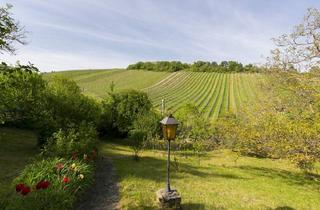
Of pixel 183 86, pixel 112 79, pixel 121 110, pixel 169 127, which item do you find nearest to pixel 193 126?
pixel 121 110

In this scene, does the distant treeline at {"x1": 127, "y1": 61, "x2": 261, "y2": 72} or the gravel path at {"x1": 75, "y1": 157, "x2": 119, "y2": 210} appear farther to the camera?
the distant treeline at {"x1": 127, "y1": 61, "x2": 261, "y2": 72}

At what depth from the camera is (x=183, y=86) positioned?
59969 millimetres

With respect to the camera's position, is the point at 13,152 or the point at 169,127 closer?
the point at 169,127

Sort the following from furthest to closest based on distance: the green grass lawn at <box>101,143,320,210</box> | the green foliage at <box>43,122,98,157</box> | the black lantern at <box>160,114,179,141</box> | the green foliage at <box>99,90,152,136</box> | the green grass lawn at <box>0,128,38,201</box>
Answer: the green foliage at <box>99,90,152,136</box>, the green foliage at <box>43,122,98,157</box>, the green grass lawn at <box>0,128,38,201</box>, the green grass lawn at <box>101,143,320,210</box>, the black lantern at <box>160,114,179,141</box>

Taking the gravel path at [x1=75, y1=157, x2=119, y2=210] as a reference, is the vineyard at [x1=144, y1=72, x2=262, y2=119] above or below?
above

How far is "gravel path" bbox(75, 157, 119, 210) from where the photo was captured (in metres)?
8.55

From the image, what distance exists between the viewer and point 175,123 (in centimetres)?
872

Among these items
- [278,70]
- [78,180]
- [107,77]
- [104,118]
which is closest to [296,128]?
[278,70]

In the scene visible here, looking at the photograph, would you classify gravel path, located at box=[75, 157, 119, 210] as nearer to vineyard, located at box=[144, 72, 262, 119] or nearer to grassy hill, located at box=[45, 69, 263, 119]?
vineyard, located at box=[144, 72, 262, 119]

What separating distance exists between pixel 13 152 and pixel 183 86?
4772 cm

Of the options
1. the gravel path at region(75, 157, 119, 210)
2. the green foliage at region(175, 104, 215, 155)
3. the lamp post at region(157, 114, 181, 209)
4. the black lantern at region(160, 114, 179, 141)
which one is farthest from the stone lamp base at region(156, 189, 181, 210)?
the green foliage at region(175, 104, 215, 155)

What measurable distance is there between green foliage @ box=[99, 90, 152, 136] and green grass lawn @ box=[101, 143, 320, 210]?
8178 mm

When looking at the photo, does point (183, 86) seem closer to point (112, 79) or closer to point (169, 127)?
point (112, 79)

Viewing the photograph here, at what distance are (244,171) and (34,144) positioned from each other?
11.4 metres
